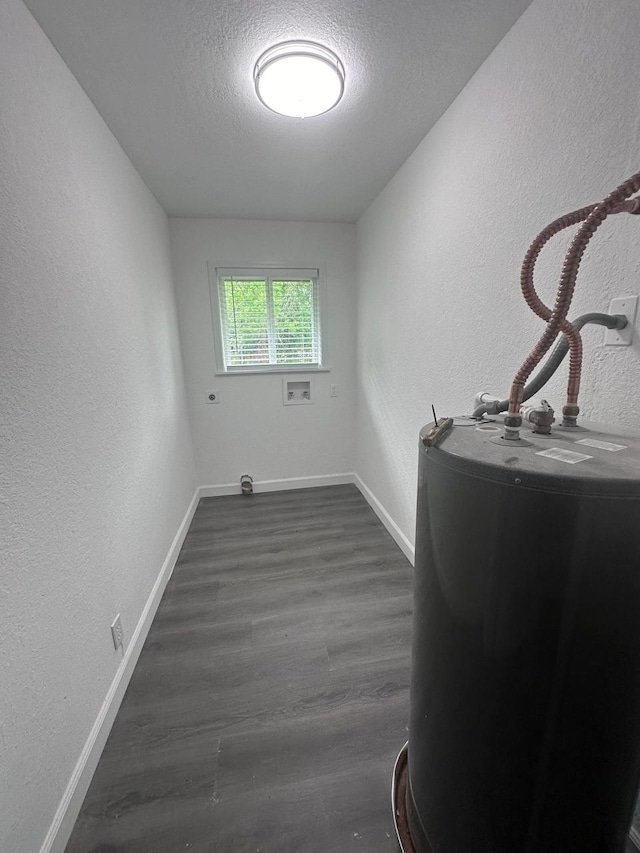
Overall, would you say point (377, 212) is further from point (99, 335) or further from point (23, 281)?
point (23, 281)

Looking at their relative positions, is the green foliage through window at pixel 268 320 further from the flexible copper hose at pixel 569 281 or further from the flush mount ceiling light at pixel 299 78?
the flexible copper hose at pixel 569 281

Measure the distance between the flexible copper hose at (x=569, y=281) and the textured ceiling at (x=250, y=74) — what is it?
958 millimetres

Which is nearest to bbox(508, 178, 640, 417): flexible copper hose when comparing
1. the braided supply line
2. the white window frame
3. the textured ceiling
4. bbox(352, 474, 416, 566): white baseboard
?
the braided supply line

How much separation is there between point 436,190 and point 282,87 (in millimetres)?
830

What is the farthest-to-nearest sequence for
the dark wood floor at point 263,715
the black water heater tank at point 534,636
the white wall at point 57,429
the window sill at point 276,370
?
the window sill at point 276,370 < the dark wood floor at point 263,715 < the white wall at point 57,429 < the black water heater tank at point 534,636

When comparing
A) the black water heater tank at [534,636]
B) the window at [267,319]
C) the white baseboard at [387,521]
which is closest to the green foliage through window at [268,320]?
the window at [267,319]

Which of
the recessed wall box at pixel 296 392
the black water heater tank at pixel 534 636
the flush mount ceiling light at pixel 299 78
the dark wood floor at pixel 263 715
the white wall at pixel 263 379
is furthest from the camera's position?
the recessed wall box at pixel 296 392

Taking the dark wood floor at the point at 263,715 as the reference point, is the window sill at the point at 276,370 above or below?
above

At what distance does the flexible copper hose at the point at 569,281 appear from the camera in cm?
62

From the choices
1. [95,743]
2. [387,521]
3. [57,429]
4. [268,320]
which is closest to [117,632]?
[95,743]

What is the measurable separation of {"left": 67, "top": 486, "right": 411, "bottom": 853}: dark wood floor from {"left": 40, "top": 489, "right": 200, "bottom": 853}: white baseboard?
1.4 inches

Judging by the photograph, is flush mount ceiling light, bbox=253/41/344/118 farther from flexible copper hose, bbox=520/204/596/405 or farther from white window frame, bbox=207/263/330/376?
white window frame, bbox=207/263/330/376

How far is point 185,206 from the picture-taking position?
2451 mm

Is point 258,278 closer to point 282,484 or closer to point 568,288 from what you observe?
point 282,484
